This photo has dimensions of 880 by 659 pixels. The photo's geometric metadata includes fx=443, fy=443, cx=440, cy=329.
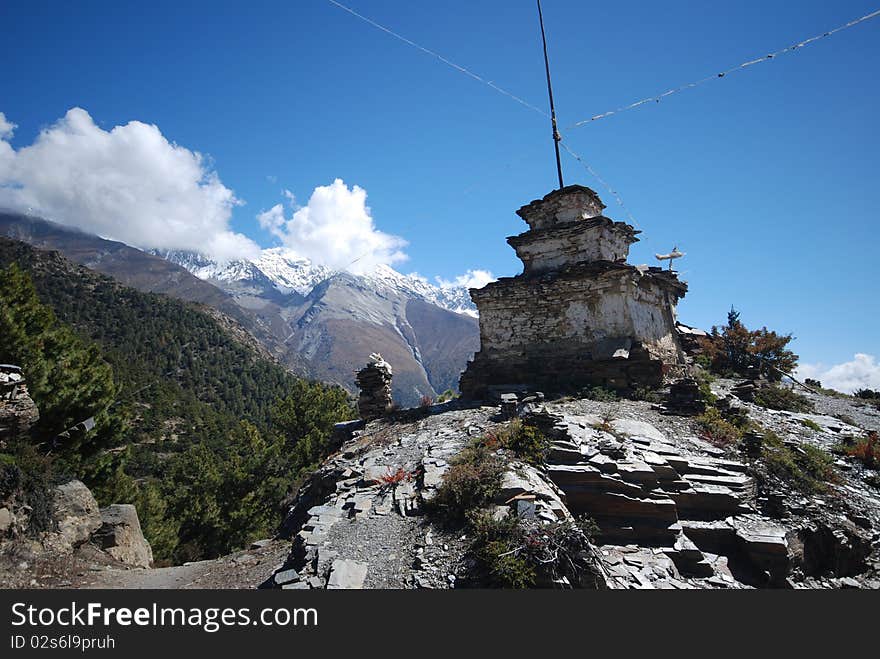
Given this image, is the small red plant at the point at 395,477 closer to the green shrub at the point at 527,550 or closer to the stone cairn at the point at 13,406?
the green shrub at the point at 527,550

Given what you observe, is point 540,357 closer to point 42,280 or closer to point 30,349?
point 30,349

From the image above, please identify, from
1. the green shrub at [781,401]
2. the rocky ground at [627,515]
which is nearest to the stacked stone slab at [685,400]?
the rocky ground at [627,515]

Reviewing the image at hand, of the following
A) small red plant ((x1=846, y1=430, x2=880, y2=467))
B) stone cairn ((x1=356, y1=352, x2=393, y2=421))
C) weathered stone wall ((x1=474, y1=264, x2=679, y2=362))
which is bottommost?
small red plant ((x1=846, y1=430, x2=880, y2=467))

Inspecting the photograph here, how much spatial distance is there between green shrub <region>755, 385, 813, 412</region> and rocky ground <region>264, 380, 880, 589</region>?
10.8 ft

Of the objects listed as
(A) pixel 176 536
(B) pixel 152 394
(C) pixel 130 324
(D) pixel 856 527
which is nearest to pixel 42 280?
(C) pixel 130 324

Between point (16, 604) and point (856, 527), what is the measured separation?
1387cm

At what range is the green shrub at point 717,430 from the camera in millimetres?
11141

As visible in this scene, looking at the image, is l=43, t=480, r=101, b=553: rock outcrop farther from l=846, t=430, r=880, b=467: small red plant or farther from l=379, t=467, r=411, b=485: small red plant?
l=846, t=430, r=880, b=467: small red plant

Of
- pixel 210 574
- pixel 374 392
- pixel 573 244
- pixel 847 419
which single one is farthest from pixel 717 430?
pixel 210 574

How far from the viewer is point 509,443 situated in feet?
32.7

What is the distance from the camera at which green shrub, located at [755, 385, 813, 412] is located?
583 inches

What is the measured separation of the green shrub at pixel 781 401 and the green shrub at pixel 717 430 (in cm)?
412

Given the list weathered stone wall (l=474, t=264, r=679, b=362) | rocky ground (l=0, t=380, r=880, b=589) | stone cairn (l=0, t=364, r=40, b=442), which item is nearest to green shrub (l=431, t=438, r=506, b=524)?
rocky ground (l=0, t=380, r=880, b=589)

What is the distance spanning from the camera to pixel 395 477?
31.5 feet
